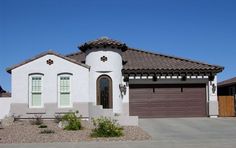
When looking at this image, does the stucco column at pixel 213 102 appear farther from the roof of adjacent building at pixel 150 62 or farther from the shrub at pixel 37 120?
the shrub at pixel 37 120

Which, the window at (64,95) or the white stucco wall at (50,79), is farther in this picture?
the window at (64,95)

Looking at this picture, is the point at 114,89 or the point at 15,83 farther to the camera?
the point at 114,89

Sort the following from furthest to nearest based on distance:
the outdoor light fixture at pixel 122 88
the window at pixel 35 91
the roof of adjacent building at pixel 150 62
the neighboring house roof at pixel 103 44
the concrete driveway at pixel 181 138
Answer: the outdoor light fixture at pixel 122 88 → the roof of adjacent building at pixel 150 62 → the neighboring house roof at pixel 103 44 → the window at pixel 35 91 → the concrete driveway at pixel 181 138

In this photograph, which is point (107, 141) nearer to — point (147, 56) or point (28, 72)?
point (28, 72)

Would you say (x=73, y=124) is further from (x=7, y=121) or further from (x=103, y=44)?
(x=103, y=44)

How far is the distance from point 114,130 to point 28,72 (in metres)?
9.59

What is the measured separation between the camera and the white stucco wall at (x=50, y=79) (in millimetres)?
23703

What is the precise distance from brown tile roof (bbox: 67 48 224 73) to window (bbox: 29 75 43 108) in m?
4.82

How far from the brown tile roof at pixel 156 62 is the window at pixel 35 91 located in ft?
15.8

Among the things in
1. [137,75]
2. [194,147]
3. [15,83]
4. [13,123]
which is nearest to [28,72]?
[15,83]

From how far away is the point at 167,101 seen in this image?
2628cm

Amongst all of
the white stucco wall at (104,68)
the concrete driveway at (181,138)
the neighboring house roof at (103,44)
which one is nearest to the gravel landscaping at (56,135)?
the concrete driveway at (181,138)

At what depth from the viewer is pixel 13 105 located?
23.7m

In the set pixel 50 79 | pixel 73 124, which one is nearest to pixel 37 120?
pixel 50 79
